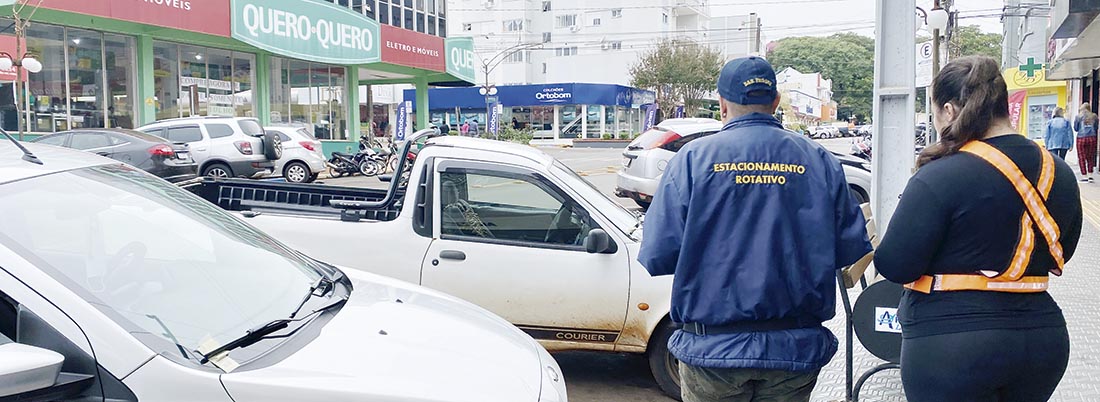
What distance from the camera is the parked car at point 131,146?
15445 mm

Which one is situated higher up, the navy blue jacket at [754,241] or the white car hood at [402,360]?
the navy blue jacket at [754,241]

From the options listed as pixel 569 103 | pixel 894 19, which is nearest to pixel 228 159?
pixel 894 19

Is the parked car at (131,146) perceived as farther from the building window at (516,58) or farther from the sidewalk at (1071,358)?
the building window at (516,58)

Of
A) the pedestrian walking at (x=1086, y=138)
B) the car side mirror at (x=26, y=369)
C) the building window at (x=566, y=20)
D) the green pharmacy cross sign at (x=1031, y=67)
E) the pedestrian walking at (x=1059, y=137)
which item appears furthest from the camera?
the building window at (x=566, y=20)

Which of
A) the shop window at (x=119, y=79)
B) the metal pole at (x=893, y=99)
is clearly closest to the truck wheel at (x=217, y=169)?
the shop window at (x=119, y=79)

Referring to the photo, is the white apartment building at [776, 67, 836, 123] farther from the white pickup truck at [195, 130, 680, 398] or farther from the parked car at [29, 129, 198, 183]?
the white pickup truck at [195, 130, 680, 398]

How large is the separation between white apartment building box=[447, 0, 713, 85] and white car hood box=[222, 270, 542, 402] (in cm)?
6509

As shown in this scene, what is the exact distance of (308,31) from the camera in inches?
1004

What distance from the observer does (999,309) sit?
260 centimetres

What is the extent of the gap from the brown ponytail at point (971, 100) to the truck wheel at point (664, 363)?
259cm

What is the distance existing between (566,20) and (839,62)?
5415 centimetres

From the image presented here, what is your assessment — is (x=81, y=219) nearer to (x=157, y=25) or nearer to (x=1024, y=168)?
(x=1024, y=168)

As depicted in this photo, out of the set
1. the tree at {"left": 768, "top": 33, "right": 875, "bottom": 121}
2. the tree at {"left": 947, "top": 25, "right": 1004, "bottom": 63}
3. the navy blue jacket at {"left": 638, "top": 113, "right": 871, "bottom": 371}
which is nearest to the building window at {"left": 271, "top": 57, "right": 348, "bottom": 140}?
the navy blue jacket at {"left": 638, "top": 113, "right": 871, "bottom": 371}

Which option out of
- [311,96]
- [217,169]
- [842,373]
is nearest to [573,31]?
[311,96]
